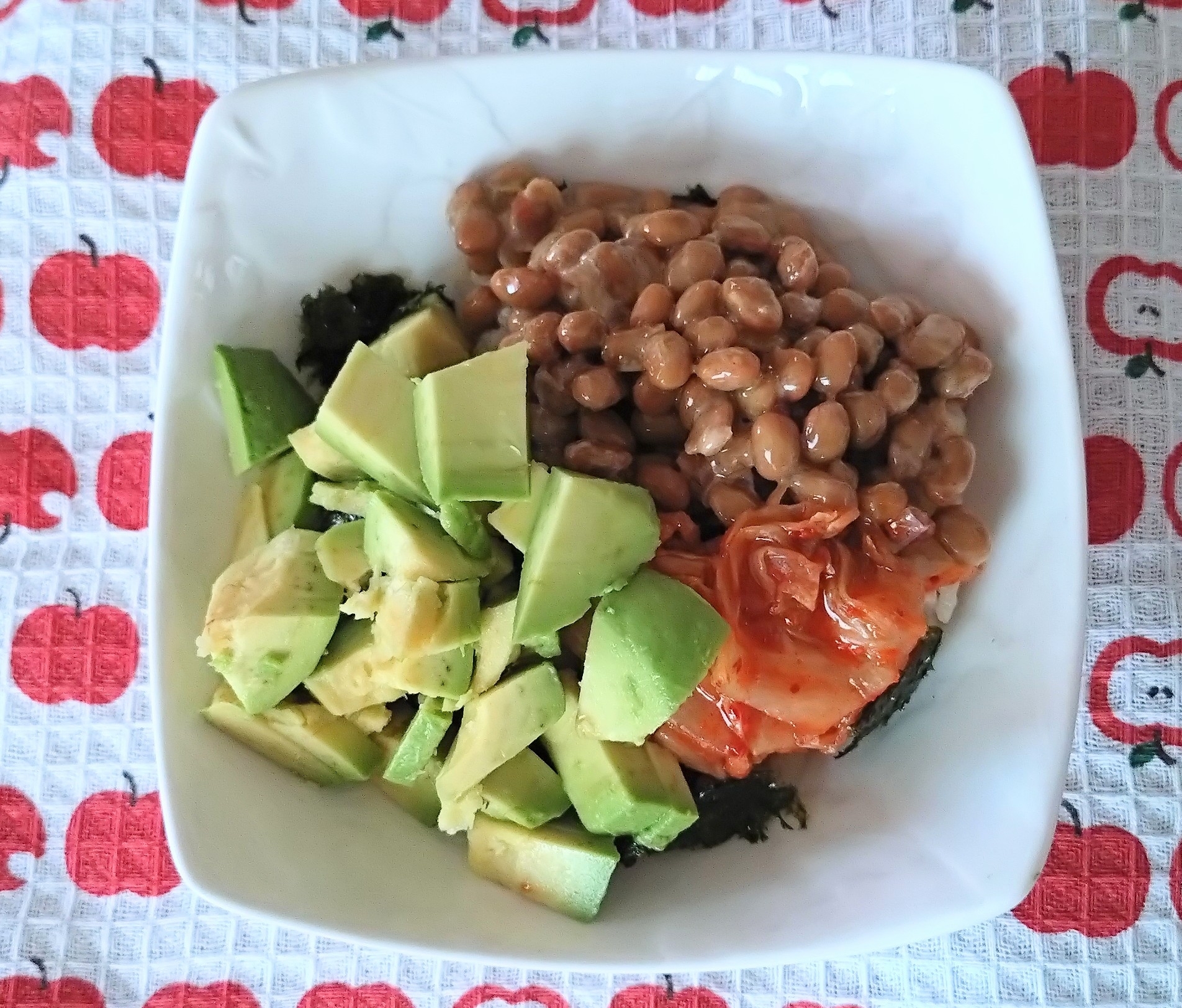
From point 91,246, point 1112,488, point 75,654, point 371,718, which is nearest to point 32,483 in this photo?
point 75,654

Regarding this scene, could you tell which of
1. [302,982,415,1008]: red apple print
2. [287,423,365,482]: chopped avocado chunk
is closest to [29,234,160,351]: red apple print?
[287,423,365,482]: chopped avocado chunk

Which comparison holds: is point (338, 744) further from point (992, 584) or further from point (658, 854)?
point (992, 584)

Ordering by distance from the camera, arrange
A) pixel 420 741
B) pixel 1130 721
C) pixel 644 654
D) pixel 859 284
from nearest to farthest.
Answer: pixel 644 654
pixel 420 741
pixel 859 284
pixel 1130 721

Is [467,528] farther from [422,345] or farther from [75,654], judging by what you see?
[75,654]

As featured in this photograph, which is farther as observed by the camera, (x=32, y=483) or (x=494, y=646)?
(x=32, y=483)

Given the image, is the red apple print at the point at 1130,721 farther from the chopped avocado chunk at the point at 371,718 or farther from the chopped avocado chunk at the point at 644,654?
the chopped avocado chunk at the point at 371,718

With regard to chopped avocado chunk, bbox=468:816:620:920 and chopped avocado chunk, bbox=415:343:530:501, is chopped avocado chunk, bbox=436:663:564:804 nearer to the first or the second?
chopped avocado chunk, bbox=468:816:620:920
